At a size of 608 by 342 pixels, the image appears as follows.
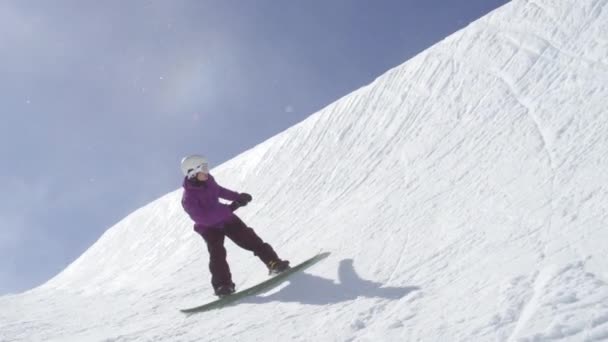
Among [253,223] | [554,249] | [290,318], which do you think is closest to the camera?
[554,249]

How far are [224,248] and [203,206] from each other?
1.47ft

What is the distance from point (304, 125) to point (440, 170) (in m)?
4.93

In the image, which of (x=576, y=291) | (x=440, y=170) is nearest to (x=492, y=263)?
(x=576, y=291)

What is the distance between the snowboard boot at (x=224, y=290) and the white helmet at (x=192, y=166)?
1.09 m

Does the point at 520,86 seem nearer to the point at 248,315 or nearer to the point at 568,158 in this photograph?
the point at 568,158

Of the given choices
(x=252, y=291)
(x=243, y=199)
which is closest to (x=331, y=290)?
(x=252, y=291)

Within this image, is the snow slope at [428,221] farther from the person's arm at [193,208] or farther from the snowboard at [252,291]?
the person's arm at [193,208]

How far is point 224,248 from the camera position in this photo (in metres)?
4.65

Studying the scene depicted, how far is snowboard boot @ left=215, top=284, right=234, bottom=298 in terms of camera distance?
439cm

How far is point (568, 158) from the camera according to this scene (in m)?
4.25

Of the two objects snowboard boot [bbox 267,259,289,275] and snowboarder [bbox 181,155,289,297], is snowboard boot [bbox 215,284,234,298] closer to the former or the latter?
snowboarder [bbox 181,155,289,297]

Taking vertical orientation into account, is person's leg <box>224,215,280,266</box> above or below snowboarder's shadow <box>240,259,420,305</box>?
above

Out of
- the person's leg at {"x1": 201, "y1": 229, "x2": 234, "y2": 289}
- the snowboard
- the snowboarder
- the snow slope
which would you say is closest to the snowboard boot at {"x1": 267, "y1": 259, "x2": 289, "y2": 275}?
the snowboarder

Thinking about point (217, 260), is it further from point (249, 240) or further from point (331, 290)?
point (331, 290)
